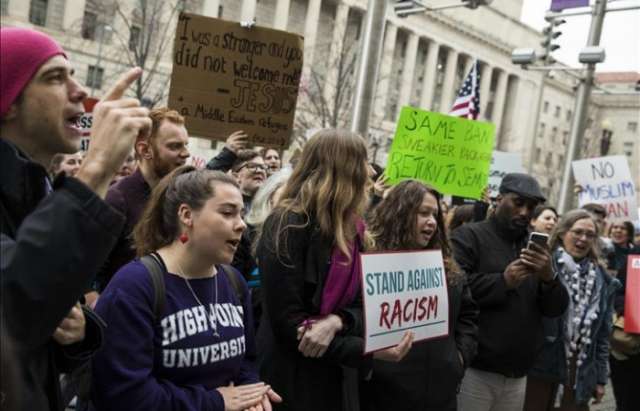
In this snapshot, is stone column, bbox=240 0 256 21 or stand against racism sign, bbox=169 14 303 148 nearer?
stand against racism sign, bbox=169 14 303 148

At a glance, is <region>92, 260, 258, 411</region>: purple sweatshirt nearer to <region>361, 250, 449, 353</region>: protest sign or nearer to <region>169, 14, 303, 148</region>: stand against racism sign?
<region>361, 250, 449, 353</region>: protest sign

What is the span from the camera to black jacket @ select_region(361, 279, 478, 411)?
3359mm

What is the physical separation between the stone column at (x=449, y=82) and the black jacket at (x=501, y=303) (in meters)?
57.6

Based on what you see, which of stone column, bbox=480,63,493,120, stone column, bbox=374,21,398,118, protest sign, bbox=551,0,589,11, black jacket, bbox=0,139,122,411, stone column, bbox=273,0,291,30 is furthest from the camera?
stone column, bbox=480,63,493,120

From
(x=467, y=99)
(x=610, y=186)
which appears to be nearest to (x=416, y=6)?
(x=467, y=99)

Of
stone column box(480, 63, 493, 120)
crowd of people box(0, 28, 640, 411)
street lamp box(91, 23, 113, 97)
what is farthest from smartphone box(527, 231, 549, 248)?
stone column box(480, 63, 493, 120)

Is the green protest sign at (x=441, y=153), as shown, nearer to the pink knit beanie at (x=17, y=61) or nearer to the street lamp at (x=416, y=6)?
the street lamp at (x=416, y=6)

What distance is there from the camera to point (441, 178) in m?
7.23

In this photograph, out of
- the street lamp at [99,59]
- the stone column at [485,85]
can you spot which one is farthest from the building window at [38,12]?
the stone column at [485,85]

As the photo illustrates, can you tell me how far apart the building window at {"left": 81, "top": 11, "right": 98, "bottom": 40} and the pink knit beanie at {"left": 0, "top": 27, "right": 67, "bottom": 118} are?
3358 centimetres

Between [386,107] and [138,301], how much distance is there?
53595mm

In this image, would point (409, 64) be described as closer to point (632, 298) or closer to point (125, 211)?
point (632, 298)

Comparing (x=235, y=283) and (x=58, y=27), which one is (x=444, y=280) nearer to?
(x=235, y=283)

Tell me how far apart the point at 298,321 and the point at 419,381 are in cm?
85
